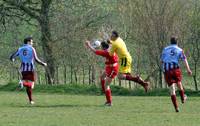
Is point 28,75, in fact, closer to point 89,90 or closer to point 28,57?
point 28,57

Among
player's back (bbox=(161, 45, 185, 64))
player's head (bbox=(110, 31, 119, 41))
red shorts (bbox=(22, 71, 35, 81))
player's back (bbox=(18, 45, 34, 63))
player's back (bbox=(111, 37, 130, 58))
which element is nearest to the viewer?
player's back (bbox=(161, 45, 185, 64))

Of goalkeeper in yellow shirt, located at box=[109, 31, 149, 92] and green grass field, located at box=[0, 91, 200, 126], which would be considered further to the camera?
goalkeeper in yellow shirt, located at box=[109, 31, 149, 92]

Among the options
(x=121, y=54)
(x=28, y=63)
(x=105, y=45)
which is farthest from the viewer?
(x=28, y=63)

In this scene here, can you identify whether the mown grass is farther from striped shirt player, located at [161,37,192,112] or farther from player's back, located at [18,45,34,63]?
striped shirt player, located at [161,37,192,112]

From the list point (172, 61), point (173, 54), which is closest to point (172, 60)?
point (172, 61)

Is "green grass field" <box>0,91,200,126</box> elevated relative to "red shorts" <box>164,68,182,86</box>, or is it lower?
lower

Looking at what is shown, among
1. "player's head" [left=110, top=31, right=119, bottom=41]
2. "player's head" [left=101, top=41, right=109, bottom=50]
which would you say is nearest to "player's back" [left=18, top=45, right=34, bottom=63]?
"player's head" [left=101, top=41, right=109, bottom=50]

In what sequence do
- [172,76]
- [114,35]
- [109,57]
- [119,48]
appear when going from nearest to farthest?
[172,76] → [114,35] → [119,48] → [109,57]

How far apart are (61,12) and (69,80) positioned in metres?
5.61

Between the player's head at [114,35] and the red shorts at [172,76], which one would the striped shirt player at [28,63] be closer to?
the player's head at [114,35]

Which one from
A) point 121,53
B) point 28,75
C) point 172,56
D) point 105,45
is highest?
point 105,45

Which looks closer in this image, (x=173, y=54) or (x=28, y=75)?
(x=173, y=54)

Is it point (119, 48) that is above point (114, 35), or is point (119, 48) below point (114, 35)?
below

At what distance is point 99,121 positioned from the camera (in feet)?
47.6
